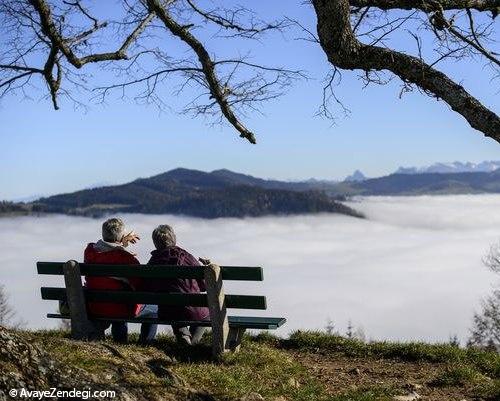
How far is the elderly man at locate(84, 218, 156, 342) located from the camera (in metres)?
8.66

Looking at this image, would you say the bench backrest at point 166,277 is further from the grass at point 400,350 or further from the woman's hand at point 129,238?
the grass at point 400,350

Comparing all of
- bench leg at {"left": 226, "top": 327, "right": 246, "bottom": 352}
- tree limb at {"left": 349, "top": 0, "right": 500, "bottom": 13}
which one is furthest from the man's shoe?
tree limb at {"left": 349, "top": 0, "right": 500, "bottom": 13}

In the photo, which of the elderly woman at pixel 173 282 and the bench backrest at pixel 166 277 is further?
the elderly woman at pixel 173 282

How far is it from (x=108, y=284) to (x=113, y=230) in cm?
84

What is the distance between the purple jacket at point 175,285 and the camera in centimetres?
853

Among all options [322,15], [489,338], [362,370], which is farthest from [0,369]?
[489,338]

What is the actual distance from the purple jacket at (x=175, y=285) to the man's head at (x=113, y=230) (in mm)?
558

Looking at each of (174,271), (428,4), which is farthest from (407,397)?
(428,4)

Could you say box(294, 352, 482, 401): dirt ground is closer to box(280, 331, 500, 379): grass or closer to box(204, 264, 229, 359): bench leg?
box(280, 331, 500, 379): grass

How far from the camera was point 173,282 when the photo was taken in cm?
851

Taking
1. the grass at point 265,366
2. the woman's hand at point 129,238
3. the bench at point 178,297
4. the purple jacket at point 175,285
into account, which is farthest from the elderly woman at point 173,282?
the grass at point 265,366

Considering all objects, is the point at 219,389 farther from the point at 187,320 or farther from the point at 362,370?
the point at 362,370

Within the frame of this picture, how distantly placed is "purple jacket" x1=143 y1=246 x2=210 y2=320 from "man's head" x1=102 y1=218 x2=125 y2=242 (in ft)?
1.83

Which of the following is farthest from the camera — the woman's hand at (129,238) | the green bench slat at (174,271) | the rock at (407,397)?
the woman's hand at (129,238)
